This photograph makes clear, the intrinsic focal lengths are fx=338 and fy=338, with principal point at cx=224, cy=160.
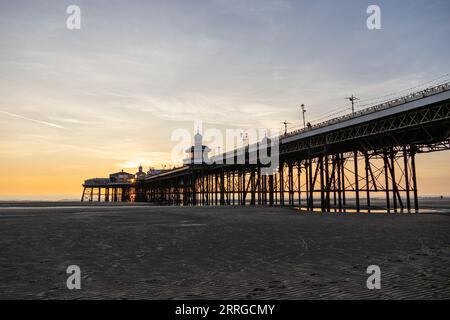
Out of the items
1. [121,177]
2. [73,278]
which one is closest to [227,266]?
[73,278]

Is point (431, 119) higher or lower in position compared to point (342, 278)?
higher

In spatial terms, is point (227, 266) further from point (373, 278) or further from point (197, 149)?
point (197, 149)

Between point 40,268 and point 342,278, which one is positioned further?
point 40,268

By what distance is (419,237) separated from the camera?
15820mm

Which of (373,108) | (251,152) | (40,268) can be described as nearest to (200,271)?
(40,268)

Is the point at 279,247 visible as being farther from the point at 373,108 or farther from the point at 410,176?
the point at 410,176

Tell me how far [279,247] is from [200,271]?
4.91m

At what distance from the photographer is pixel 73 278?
840 cm

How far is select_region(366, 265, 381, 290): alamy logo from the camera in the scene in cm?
756

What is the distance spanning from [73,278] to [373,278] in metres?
7.33

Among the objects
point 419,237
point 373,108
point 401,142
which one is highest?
point 373,108

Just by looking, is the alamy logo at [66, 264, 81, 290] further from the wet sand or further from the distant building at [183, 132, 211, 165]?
the distant building at [183, 132, 211, 165]

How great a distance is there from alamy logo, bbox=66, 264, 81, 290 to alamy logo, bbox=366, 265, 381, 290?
6617 millimetres

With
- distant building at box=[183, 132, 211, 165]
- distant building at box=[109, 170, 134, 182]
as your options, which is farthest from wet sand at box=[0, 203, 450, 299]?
distant building at box=[109, 170, 134, 182]
